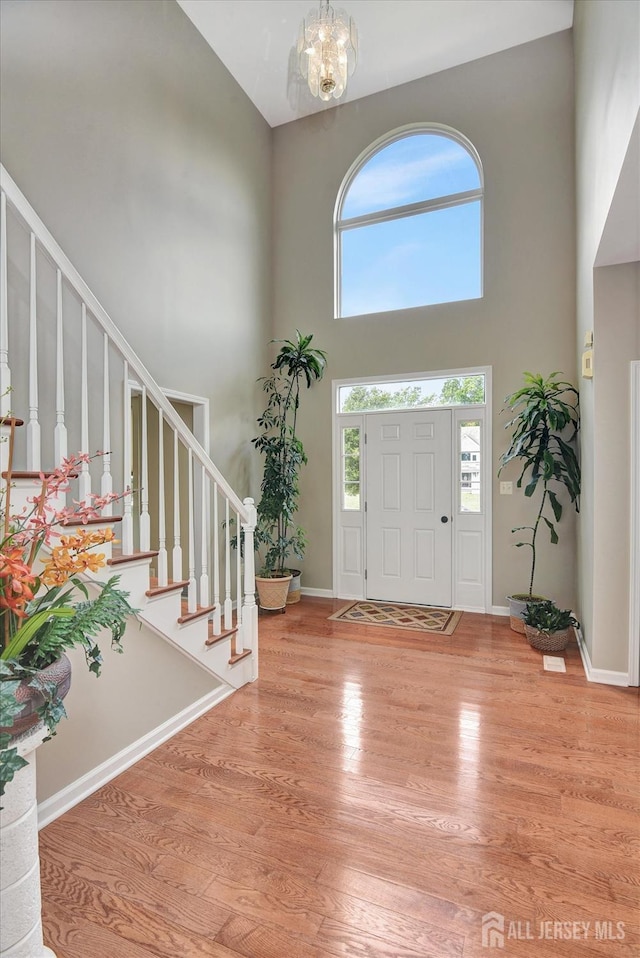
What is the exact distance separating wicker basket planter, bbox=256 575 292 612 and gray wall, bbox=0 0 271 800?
95 centimetres

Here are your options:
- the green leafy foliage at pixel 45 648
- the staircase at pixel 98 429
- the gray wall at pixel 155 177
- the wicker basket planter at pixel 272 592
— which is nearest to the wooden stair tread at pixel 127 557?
the staircase at pixel 98 429

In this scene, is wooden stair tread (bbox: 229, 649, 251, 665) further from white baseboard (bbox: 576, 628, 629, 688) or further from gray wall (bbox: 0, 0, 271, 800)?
white baseboard (bbox: 576, 628, 629, 688)

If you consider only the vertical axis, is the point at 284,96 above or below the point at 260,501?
above

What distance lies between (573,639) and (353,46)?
4.59 m

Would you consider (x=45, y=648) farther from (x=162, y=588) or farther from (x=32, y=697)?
(x=162, y=588)

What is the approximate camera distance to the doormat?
413 cm

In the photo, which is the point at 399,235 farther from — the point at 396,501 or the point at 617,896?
the point at 617,896

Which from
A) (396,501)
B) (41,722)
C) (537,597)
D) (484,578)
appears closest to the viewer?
(41,722)

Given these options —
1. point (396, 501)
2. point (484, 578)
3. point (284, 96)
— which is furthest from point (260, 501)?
point (284, 96)

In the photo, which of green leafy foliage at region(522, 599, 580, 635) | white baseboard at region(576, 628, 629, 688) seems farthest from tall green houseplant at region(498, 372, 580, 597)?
white baseboard at region(576, 628, 629, 688)

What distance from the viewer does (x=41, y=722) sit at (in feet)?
3.38

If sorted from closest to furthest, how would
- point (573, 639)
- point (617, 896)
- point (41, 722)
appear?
1. point (41, 722)
2. point (617, 896)
3. point (573, 639)

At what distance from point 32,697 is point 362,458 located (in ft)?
13.8

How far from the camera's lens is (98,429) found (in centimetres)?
312
